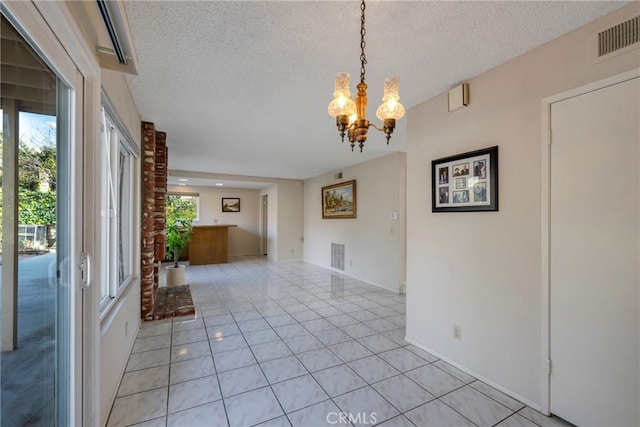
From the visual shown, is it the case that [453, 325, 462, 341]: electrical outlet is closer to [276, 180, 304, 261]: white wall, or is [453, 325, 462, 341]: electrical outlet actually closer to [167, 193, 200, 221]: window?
[276, 180, 304, 261]: white wall

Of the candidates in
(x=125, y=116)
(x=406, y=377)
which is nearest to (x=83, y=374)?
(x=125, y=116)

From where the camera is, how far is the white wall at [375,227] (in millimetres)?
4473

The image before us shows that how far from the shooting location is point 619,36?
1.44 meters

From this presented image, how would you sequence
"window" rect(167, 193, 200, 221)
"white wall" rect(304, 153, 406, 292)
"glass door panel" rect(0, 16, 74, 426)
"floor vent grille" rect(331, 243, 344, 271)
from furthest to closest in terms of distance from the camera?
"window" rect(167, 193, 200, 221), "floor vent grille" rect(331, 243, 344, 271), "white wall" rect(304, 153, 406, 292), "glass door panel" rect(0, 16, 74, 426)

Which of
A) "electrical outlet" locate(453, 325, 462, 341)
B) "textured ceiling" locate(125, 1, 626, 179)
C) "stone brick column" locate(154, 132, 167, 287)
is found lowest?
"electrical outlet" locate(453, 325, 462, 341)

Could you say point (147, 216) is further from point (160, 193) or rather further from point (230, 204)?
point (230, 204)

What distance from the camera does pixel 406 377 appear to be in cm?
210

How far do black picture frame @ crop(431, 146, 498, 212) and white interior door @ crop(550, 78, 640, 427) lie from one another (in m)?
0.37

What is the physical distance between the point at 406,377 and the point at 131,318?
8.18 feet

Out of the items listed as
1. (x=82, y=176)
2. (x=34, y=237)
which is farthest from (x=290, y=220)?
(x=34, y=237)

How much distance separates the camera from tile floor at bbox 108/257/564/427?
1.69 m

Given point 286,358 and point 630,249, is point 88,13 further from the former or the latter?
point 630,249

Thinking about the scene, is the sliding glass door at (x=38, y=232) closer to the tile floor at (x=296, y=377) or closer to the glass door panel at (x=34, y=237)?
the glass door panel at (x=34, y=237)

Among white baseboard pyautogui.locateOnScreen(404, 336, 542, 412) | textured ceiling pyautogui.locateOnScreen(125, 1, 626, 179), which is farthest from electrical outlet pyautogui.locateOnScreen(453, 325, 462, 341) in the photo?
textured ceiling pyautogui.locateOnScreen(125, 1, 626, 179)
